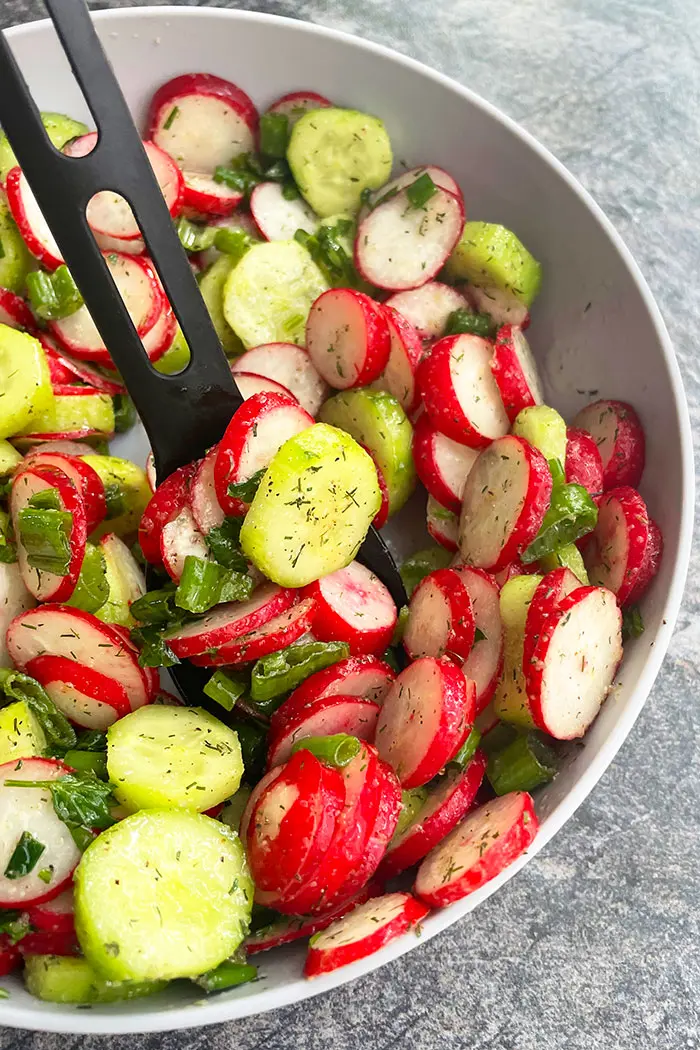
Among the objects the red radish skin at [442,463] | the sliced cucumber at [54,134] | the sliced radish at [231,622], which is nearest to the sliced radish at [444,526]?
the red radish skin at [442,463]

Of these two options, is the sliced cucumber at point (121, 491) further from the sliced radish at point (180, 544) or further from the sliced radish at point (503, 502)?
the sliced radish at point (503, 502)

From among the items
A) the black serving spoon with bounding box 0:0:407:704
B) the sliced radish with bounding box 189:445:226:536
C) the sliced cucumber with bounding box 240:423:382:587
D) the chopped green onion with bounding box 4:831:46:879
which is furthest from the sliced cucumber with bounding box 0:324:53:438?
the chopped green onion with bounding box 4:831:46:879

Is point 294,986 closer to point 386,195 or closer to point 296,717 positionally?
point 296,717

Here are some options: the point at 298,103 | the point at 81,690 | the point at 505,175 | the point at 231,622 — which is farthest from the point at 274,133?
the point at 81,690

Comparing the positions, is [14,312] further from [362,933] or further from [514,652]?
[362,933]

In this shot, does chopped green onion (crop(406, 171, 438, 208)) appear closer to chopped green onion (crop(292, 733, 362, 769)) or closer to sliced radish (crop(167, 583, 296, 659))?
A: sliced radish (crop(167, 583, 296, 659))

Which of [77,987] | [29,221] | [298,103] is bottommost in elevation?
[77,987]
